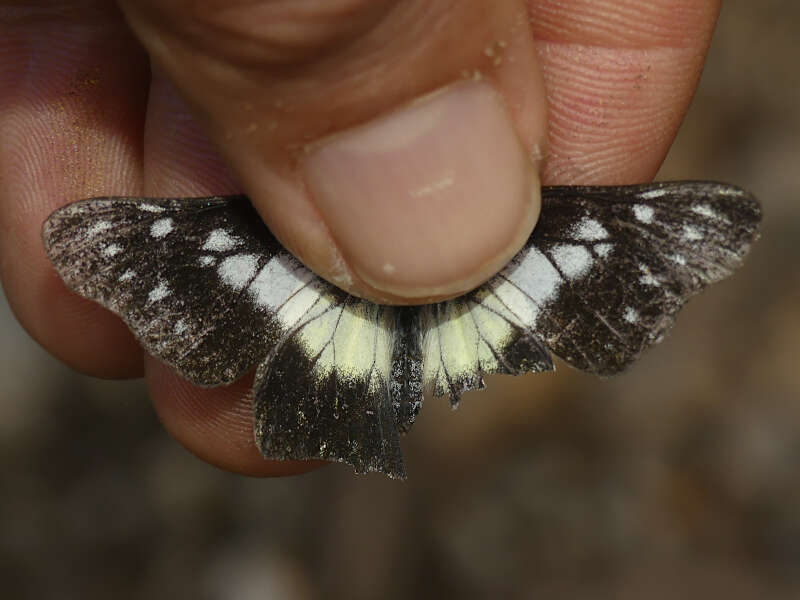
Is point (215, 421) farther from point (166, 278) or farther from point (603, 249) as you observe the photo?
point (603, 249)

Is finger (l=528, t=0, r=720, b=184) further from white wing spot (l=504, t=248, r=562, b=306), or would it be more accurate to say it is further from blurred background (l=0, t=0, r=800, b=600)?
blurred background (l=0, t=0, r=800, b=600)

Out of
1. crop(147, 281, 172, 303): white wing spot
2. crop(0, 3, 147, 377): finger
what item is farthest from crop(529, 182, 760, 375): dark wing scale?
crop(0, 3, 147, 377): finger

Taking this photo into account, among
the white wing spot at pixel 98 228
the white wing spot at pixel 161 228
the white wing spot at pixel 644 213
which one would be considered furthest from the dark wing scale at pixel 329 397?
the white wing spot at pixel 644 213

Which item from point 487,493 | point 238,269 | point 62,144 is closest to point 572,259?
point 238,269

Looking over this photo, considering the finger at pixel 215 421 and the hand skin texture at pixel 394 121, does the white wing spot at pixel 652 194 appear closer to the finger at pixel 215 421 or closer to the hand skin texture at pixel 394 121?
the hand skin texture at pixel 394 121

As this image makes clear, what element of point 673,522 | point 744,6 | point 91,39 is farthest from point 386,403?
point 744,6
